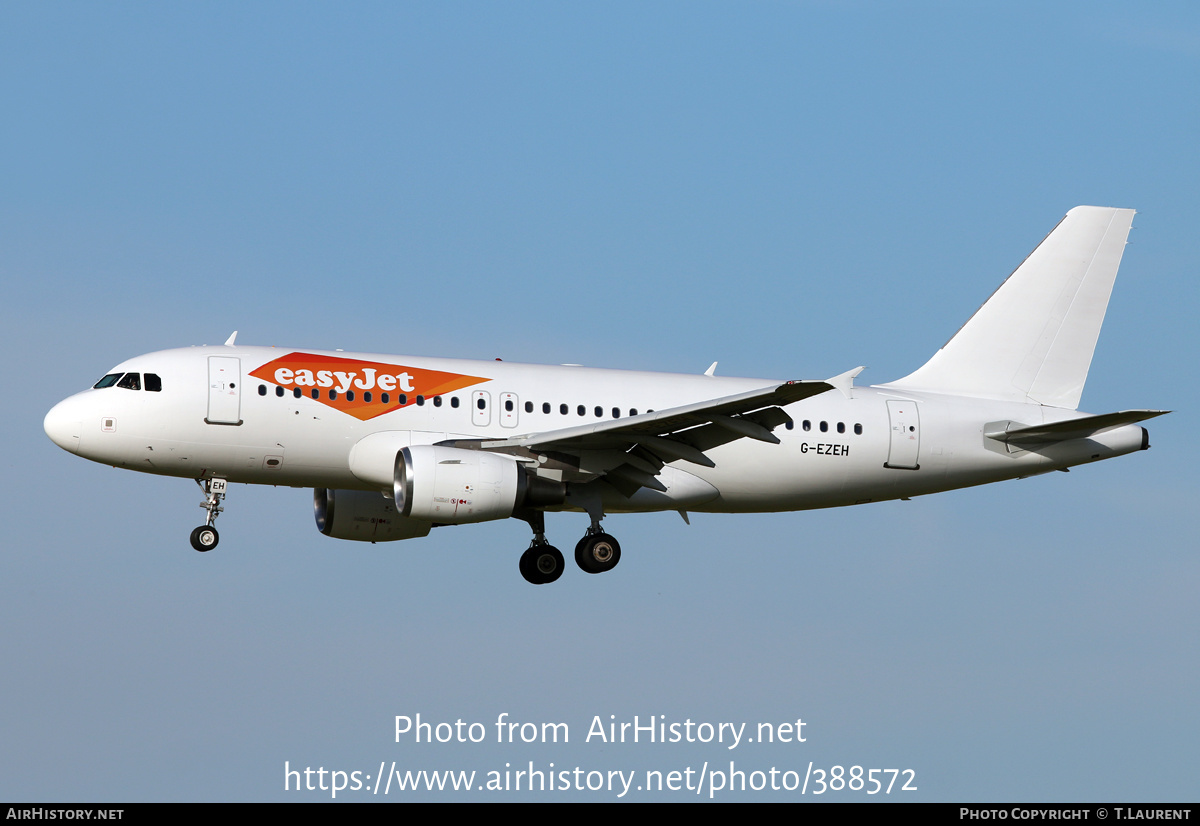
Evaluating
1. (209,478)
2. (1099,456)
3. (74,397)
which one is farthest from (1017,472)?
(74,397)

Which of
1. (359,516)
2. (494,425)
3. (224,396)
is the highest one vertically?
(224,396)

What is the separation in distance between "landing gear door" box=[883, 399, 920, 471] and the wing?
395 cm

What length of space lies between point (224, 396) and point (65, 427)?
3.33 m

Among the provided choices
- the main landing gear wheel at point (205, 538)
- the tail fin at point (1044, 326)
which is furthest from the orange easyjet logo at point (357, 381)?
the tail fin at point (1044, 326)

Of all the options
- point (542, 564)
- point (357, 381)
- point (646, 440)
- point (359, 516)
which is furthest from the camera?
point (359, 516)

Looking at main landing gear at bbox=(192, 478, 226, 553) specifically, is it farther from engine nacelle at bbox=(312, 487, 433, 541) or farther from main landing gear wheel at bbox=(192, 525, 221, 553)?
engine nacelle at bbox=(312, 487, 433, 541)

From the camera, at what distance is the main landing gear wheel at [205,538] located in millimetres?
32875

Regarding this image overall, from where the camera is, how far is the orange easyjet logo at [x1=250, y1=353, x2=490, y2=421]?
32.4m

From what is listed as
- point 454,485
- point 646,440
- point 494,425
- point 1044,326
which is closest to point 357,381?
point 494,425

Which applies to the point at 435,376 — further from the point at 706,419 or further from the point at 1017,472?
the point at 1017,472

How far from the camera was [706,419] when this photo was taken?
31.1m

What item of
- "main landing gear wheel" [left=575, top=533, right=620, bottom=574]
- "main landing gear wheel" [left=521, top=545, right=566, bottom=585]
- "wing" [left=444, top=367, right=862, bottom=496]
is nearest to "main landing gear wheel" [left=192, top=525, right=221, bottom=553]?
"wing" [left=444, top=367, right=862, bottom=496]

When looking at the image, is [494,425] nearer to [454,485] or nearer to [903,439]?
[454,485]

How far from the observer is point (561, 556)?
3456cm
